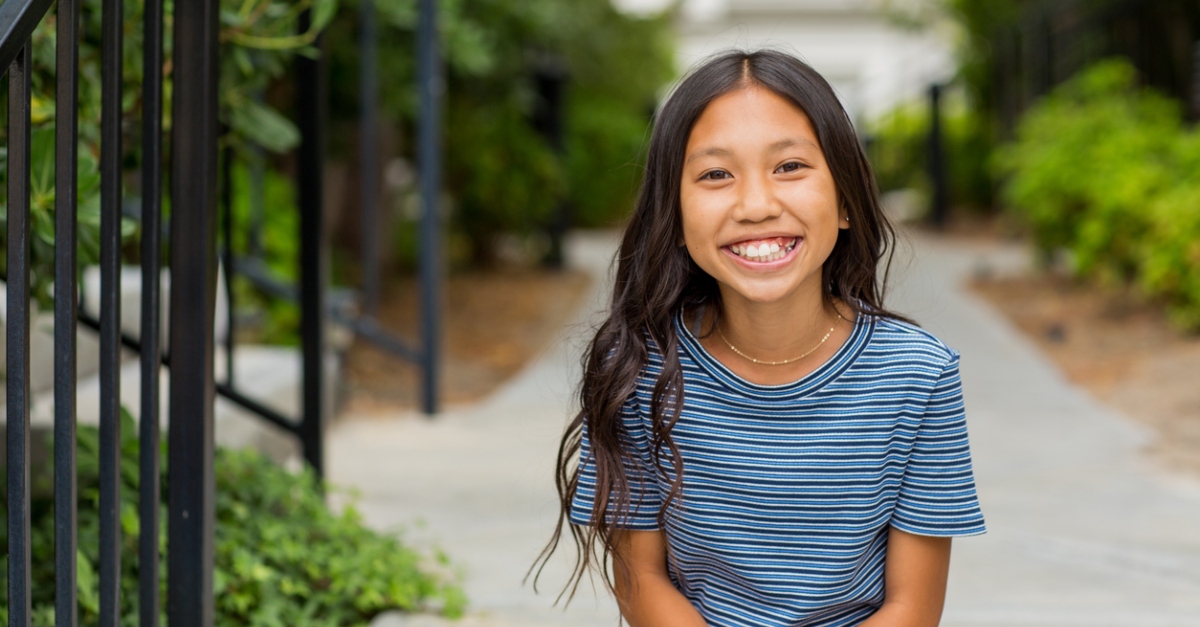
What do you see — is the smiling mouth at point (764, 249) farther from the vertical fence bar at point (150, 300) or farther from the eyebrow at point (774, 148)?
the vertical fence bar at point (150, 300)

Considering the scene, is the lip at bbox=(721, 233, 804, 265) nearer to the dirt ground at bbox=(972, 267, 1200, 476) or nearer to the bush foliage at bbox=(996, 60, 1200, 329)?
the dirt ground at bbox=(972, 267, 1200, 476)

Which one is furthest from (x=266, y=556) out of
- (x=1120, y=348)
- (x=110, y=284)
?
(x=1120, y=348)

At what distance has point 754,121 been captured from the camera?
178cm

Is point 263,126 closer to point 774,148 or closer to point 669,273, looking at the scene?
point 669,273

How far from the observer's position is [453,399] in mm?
7062

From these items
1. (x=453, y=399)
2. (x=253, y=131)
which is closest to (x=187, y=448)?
(x=253, y=131)

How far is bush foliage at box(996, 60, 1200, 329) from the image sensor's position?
7.31 metres

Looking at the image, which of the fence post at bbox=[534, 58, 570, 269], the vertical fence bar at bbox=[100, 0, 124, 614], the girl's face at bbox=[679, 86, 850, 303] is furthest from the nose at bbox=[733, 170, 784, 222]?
the fence post at bbox=[534, 58, 570, 269]

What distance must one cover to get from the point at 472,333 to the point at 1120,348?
4.29 meters

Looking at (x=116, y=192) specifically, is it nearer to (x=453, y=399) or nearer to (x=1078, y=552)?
(x=1078, y=552)

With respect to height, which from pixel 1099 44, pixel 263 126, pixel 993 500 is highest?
A: pixel 1099 44

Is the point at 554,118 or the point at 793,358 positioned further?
the point at 554,118

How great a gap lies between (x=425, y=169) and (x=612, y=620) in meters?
3.47

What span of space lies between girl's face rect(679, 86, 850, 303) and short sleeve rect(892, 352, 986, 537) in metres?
0.26
